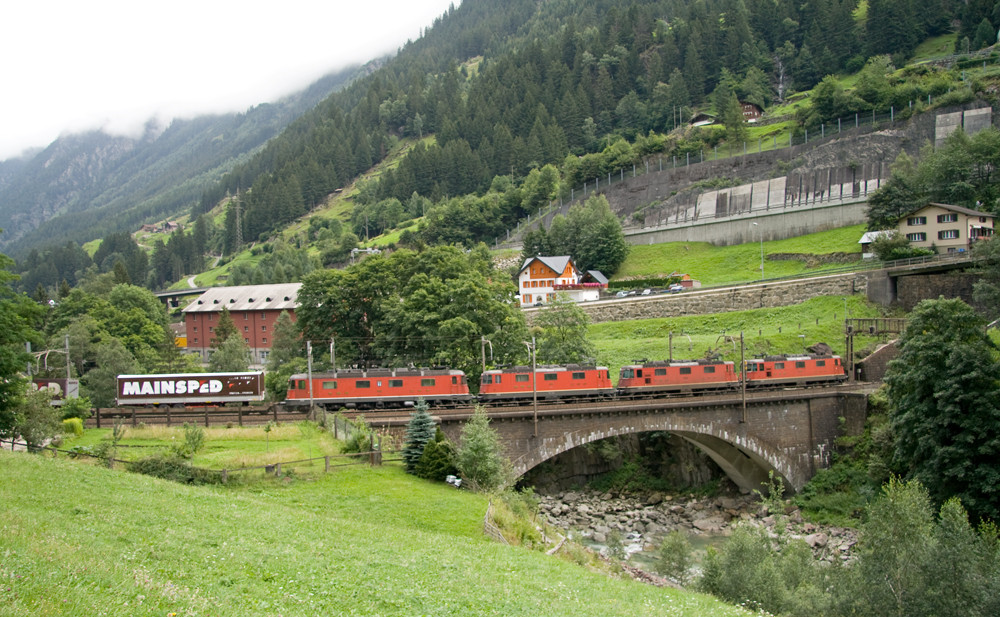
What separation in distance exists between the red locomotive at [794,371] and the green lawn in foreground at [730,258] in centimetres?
2496

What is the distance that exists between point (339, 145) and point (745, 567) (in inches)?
6336

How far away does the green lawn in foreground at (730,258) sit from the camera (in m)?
76.3

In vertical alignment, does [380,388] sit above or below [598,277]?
below

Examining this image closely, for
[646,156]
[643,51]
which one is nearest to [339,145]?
[643,51]

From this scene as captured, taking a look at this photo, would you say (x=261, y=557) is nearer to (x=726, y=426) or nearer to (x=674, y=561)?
(x=674, y=561)

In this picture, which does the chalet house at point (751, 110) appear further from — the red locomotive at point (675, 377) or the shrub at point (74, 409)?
the shrub at point (74, 409)

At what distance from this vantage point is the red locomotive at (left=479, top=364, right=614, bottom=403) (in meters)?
44.2

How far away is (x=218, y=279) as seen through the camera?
144750 mm

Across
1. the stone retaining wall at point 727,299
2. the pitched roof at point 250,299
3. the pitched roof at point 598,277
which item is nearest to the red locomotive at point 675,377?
the stone retaining wall at point 727,299

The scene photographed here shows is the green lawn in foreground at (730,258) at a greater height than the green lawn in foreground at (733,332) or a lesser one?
greater

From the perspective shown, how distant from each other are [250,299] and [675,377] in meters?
67.1

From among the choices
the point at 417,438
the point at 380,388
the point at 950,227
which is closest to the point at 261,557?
the point at 417,438

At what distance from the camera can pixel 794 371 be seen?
49125 mm

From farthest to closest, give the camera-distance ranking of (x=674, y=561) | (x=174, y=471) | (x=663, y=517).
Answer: (x=663, y=517), (x=674, y=561), (x=174, y=471)
